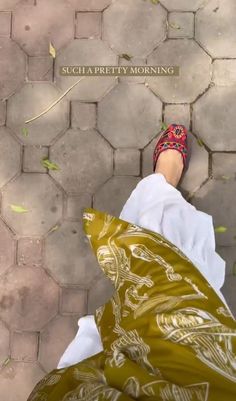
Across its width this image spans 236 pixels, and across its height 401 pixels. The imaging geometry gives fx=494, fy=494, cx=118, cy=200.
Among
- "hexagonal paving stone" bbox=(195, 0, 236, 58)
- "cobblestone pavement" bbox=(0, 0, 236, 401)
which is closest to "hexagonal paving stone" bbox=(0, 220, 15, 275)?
"cobblestone pavement" bbox=(0, 0, 236, 401)

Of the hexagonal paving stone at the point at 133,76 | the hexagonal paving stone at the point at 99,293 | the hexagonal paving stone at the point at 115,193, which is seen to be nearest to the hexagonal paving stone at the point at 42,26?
the hexagonal paving stone at the point at 133,76

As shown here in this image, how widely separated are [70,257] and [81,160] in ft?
1.59

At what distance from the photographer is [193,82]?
95.0 inches

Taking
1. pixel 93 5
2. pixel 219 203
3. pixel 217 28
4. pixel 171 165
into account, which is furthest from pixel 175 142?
pixel 93 5

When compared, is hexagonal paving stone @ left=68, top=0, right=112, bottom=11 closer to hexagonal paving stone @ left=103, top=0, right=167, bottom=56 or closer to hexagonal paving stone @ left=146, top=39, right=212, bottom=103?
hexagonal paving stone @ left=103, top=0, right=167, bottom=56

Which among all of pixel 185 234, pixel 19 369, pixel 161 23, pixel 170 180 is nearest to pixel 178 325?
pixel 185 234

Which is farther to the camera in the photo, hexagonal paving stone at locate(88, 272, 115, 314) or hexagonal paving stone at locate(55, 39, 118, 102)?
hexagonal paving stone at locate(55, 39, 118, 102)

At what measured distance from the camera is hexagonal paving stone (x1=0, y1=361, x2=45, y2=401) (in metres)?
2.39

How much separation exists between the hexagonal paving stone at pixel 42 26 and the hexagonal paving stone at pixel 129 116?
40 cm

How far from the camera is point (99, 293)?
2381 mm

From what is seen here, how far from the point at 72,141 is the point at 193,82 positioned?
0.66 meters

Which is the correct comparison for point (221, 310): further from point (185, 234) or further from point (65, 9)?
point (65, 9)

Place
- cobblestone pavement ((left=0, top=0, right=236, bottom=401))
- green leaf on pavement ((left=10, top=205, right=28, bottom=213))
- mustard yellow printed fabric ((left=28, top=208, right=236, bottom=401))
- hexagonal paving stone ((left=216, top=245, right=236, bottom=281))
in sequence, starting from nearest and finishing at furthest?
mustard yellow printed fabric ((left=28, top=208, right=236, bottom=401))
hexagonal paving stone ((left=216, top=245, right=236, bottom=281))
cobblestone pavement ((left=0, top=0, right=236, bottom=401))
green leaf on pavement ((left=10, top=205, right=28, bottom=213))

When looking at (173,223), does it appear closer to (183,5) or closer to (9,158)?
(9,158)
